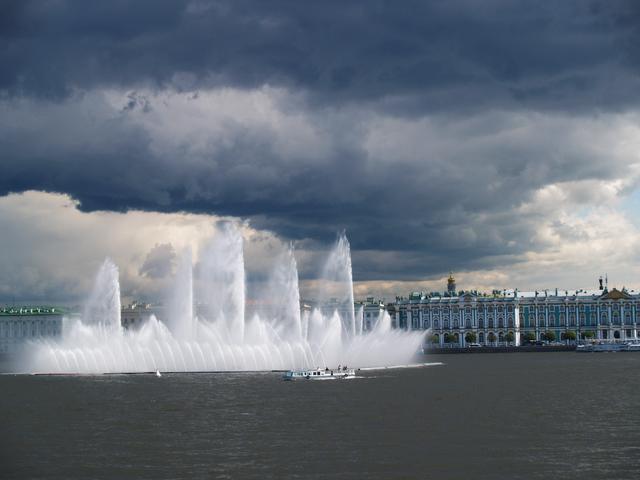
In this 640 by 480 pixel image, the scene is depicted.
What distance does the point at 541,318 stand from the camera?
193000mm

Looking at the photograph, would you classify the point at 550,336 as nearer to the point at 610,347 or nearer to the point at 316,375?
the point at 610,347

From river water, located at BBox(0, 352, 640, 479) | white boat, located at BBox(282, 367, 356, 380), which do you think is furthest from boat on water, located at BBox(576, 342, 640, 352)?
river water, located at BBox(0, 352, 640, 479)

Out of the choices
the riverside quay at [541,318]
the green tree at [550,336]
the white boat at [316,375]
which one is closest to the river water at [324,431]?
the white boat at [316,375]

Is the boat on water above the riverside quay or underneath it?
underneath

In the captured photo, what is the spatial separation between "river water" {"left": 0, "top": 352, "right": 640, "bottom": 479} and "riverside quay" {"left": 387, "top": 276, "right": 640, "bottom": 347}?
400 feet

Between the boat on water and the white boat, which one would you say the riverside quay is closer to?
the boat on water

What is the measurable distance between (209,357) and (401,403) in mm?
38993

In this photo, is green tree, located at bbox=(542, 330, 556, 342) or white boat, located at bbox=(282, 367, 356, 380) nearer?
white boat, located at bbox=(282, 367, 356, 380)

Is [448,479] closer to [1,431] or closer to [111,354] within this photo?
[1,431]

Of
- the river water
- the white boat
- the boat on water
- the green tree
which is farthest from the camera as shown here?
the green tree

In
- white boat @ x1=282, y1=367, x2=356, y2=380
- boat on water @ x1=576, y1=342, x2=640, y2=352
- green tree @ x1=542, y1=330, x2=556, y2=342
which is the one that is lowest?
boat on water @ x1=576, y1=342, x2=640, y2=352

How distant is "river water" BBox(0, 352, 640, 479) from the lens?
33531mm

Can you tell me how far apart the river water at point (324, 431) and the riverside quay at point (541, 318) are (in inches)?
4799

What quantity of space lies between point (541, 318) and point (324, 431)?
156498 mm
